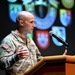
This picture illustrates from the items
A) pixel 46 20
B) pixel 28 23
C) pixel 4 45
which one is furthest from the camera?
pixel 46 20

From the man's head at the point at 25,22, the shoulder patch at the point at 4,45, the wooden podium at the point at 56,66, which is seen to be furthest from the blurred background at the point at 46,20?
the wooden podium at the point at 56,66

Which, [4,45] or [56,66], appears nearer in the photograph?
[56,66]

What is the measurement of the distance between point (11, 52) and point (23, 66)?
0.16m

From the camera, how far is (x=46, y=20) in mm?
3359

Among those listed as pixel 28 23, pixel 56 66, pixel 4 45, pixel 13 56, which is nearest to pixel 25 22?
pixel 28 23

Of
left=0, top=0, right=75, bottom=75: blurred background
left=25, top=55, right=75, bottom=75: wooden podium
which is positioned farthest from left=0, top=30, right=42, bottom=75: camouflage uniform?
left=0, top=0, right=75, bottom=75: blurred background

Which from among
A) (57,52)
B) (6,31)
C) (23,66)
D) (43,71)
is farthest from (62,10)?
(43,71)

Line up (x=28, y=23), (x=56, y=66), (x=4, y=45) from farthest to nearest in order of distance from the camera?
(x=28, y=23) < (x=4, y=45) < (x=56, y=66)

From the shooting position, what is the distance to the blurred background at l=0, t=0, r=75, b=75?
3.04 meters

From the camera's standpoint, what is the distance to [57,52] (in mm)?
3420

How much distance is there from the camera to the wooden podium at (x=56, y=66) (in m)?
1.31

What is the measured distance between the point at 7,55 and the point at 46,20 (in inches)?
54.3

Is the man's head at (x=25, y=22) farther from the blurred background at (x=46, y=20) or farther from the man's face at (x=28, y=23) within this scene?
the blurred background at (x=46, y=20)

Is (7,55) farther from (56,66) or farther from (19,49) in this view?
(56,66)
